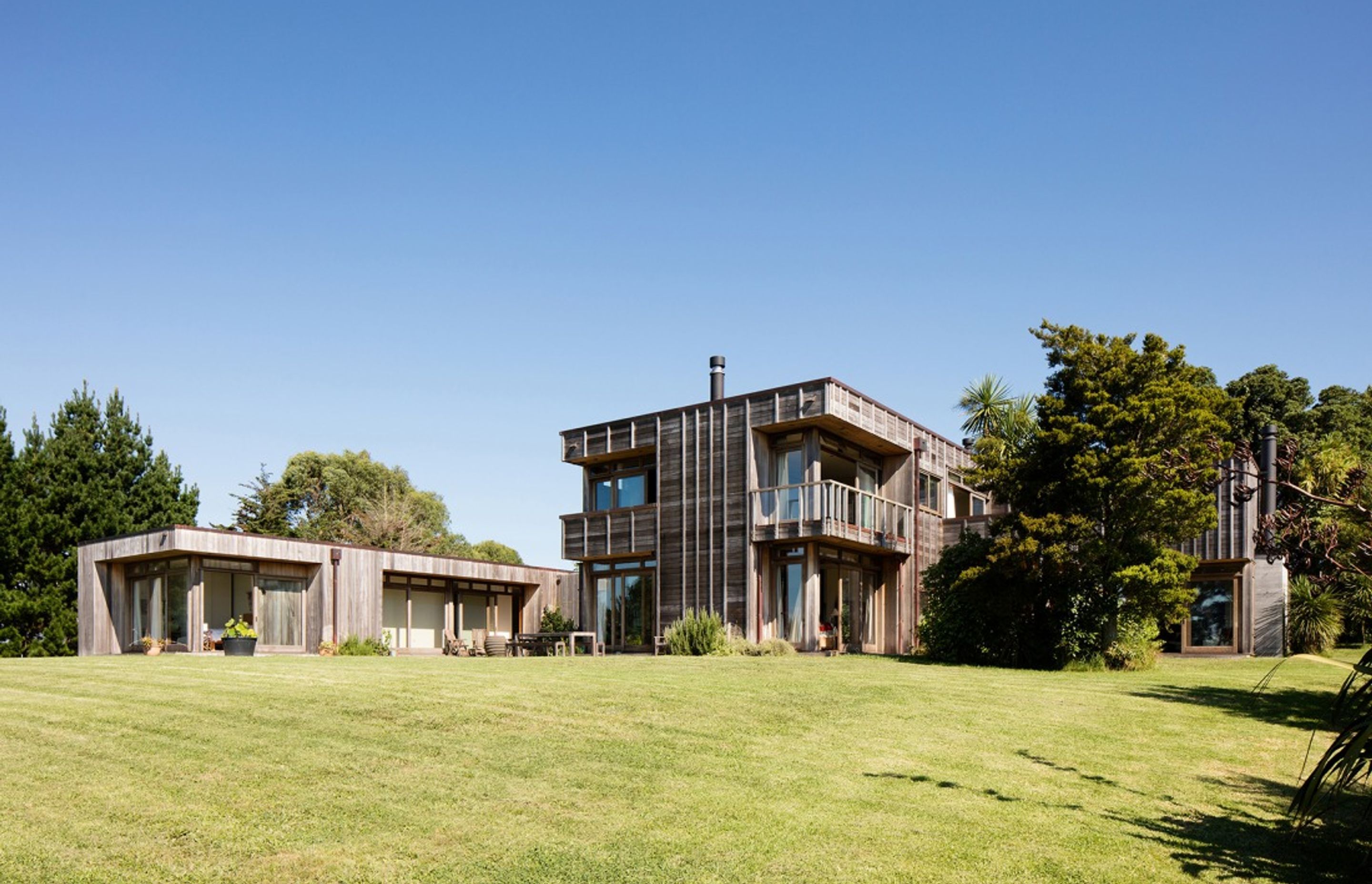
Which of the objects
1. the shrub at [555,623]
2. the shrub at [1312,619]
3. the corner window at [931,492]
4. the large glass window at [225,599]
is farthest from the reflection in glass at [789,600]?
the large glass window at [225,599]

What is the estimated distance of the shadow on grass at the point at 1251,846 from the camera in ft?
20.1

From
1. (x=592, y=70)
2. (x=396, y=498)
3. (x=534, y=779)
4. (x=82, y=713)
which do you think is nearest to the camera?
(x=534, y=779)

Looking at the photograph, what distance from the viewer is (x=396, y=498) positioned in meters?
58.2

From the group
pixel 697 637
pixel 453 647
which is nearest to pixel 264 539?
pixel 453 647

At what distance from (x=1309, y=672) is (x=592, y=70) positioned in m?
17.9

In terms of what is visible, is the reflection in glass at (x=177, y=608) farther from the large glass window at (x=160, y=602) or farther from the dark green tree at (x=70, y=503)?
the dark green tree at (x=70, y=503)

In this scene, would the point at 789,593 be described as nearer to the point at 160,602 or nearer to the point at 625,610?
the point at 625,610

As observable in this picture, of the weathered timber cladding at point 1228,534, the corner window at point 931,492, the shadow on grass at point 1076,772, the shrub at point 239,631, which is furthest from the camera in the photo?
the corner window at point 931,492

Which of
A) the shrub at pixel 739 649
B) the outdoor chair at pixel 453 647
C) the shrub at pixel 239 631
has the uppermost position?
the shrub at pixel 239 631

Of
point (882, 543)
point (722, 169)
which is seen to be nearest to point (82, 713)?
point (722, 169)

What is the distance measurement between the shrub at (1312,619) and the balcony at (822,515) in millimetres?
10580

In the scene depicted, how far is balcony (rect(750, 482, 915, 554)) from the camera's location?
78.2 feet

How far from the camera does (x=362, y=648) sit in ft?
89.2

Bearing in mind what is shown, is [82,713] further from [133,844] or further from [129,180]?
[129,180]
